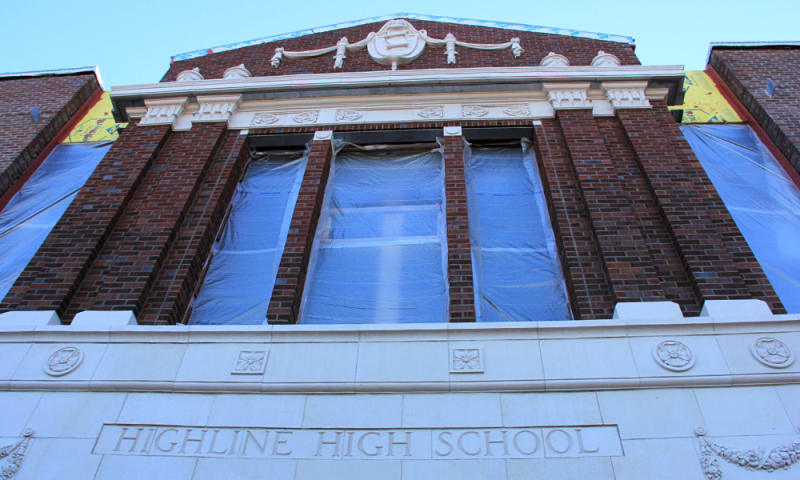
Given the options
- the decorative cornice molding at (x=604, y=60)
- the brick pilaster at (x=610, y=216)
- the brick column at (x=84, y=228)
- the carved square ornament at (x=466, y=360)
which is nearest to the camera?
the carved square ornament at (x=466, y=360)

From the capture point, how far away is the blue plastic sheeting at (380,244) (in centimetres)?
736

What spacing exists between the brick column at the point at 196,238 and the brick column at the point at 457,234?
115 inches

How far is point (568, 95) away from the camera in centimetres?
955

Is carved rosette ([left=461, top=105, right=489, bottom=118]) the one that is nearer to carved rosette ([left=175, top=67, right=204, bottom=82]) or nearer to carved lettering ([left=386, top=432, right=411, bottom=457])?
carved rosette ([left=175, top=67, right=204, bottom=82])

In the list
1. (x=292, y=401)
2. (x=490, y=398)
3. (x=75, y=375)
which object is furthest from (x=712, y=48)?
(x=75, y=375)

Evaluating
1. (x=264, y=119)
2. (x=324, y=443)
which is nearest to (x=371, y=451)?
(x=324, y=443)

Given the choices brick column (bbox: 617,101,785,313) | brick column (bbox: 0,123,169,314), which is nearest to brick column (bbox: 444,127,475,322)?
brick column (bbox: 617,101,785,313)

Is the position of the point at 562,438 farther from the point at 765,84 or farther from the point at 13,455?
the point at 765,84

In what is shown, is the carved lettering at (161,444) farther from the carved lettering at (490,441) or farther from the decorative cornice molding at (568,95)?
the decorative cornice molding at (568,95)

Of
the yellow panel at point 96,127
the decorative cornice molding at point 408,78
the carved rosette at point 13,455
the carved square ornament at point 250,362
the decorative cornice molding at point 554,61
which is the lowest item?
the carved rosette at point 13,455

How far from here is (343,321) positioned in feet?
23.7

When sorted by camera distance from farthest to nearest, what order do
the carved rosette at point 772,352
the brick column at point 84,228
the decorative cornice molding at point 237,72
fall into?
1. the decorative cornice molding at point 237,72
2. the brick column at point 84,228
3. the carved rosette at point 772,352

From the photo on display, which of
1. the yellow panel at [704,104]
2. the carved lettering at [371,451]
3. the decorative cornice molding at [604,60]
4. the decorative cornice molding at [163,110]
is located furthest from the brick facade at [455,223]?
the yellow panel at [704,104]

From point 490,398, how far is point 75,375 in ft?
12.2
